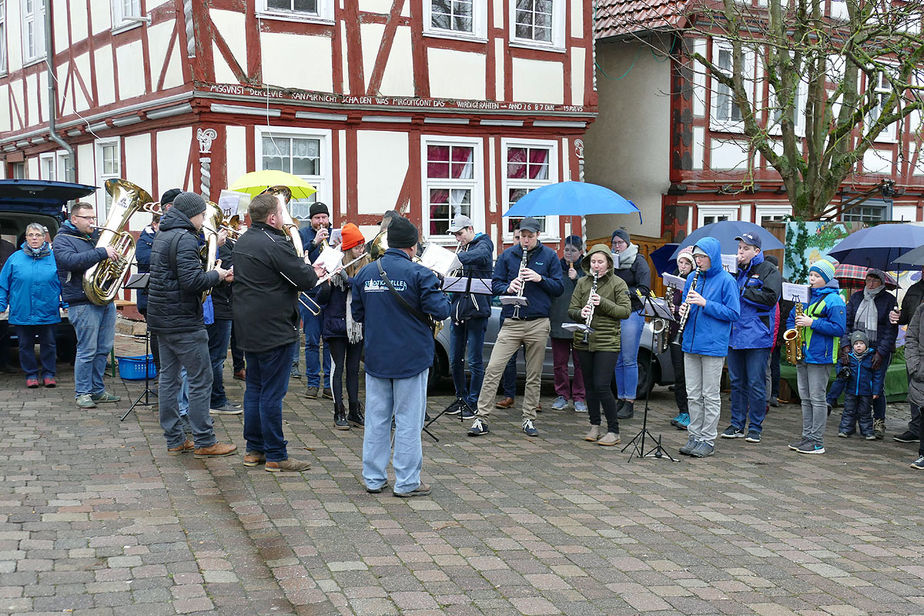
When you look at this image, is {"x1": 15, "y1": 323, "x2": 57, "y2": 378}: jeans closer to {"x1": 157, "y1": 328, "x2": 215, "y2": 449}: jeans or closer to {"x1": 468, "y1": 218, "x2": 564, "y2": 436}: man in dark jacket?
{"x1": 157, "y1": 328, "x2": 215, "y2": 449}: jeans

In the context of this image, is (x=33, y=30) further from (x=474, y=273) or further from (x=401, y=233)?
(x=401, y=233)

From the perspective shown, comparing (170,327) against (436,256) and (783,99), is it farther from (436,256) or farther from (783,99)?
(783,99)

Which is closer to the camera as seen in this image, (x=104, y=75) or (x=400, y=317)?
(x=400, y=317)

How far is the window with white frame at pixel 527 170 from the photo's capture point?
16.8m

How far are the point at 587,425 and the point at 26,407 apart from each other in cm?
561

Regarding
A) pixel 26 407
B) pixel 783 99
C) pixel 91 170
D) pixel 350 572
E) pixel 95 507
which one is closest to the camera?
pixel 350 572

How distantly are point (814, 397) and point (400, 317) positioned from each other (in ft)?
14.8

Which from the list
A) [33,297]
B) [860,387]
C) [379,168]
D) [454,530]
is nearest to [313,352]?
[33,297]

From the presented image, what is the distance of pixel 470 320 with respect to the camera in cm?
984

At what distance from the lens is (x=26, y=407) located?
9.51 meters

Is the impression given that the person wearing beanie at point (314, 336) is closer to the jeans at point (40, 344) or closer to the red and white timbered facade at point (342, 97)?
the jeans at point (40, 344)

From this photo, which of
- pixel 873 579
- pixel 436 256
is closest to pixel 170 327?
pixel 436 256

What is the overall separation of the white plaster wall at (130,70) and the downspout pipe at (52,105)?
2.73 m

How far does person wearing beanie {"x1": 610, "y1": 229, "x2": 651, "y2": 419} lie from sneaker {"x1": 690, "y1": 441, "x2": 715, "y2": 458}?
1.38 meters
